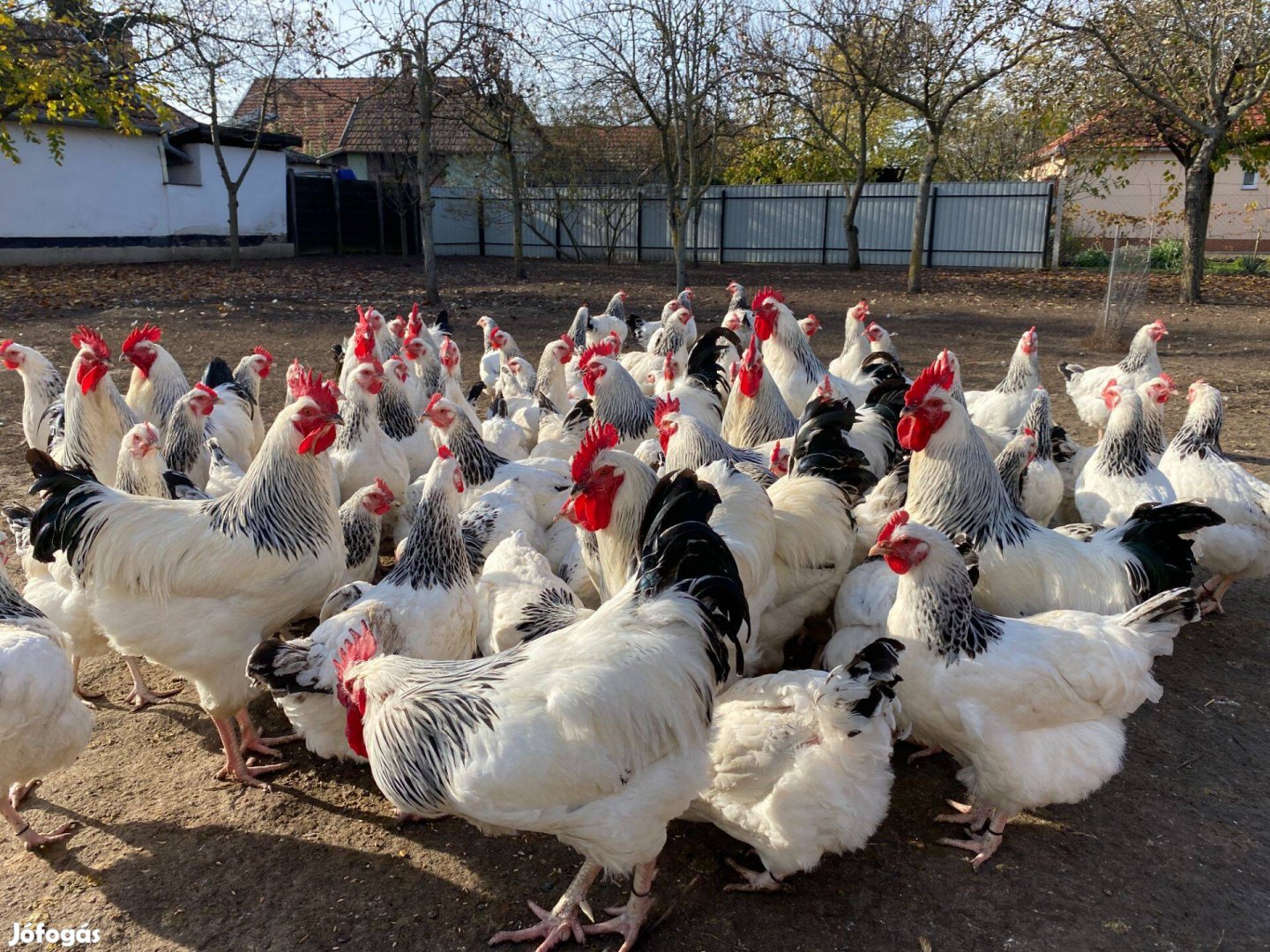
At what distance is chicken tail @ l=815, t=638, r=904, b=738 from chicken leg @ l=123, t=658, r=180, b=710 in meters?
3.47

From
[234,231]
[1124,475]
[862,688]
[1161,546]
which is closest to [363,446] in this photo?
[862,688]

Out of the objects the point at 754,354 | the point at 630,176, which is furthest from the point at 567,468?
the point at 630,176

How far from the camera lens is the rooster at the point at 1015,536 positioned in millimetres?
3943

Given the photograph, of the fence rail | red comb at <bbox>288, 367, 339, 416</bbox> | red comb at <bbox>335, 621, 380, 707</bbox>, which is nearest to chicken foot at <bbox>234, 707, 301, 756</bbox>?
red comb at <bbox>335, 621, 380, 707</bbox>

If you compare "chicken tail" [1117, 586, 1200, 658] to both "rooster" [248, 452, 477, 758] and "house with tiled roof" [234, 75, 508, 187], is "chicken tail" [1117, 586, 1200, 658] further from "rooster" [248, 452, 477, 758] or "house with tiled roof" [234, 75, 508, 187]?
"house with tiled roof" [234, 75, 508, 187]

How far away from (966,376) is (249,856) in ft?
32.4

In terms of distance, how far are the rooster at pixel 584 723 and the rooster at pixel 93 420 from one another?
11.4 ft

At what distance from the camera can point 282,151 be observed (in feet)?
87.7

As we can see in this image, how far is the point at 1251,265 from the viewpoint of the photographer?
22.5m

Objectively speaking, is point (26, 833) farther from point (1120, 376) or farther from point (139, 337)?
point (1120, 376)

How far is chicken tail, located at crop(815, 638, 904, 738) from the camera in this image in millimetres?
2725

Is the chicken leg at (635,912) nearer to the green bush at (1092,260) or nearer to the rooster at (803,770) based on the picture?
the rooster at (803,770)

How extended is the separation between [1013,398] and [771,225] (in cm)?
1995

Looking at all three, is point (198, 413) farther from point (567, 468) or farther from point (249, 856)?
point (249, 856)
